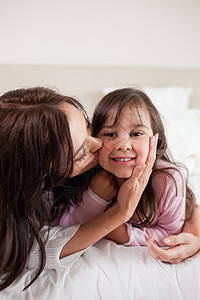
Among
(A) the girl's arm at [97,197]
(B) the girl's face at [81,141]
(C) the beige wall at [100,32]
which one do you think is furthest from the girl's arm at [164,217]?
(C) the beige wall at [100,32]

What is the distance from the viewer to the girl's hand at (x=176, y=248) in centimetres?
86

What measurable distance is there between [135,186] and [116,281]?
0.91ft

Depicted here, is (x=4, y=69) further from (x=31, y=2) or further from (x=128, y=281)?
(x=128, y=281)

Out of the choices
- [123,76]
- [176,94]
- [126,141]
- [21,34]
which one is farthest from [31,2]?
[126,141]

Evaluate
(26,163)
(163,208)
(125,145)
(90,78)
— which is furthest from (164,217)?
(90,78)

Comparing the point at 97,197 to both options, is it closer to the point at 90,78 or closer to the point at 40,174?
the point at 40,174

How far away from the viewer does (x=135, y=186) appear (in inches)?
34.9

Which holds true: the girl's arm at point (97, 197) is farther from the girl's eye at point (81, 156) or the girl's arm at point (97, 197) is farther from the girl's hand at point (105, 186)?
the girl's eye at point (81, 156)

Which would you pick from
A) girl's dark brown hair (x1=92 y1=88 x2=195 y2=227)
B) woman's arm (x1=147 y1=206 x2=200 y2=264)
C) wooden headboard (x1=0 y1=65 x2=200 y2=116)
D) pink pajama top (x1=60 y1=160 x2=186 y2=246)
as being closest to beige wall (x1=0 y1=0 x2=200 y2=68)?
wooden headboard (x1=0 y1=65 x2=200 y2=116)

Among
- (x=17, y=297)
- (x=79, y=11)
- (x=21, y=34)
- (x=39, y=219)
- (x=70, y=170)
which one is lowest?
(x=17, y=297)

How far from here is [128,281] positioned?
0.86 metres

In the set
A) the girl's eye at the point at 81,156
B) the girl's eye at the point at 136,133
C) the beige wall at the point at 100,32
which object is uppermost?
the beige wall at the point at 100,32

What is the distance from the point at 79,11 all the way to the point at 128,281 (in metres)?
1.96

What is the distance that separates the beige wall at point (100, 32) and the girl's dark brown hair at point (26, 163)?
4.89ft
